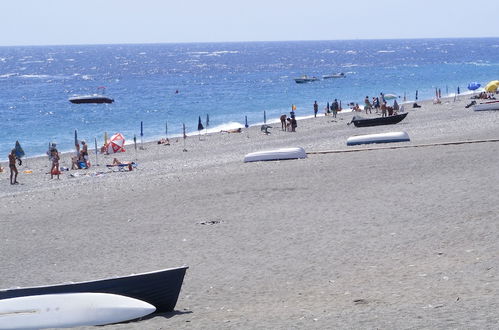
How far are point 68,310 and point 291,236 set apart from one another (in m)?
6.68

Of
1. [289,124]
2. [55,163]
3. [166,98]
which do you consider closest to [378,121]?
[289,124]

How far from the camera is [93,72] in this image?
141m

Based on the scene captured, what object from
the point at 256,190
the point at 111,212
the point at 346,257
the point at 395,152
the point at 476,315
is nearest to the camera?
the point at 476,315

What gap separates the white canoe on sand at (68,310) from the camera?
1161 centimetres

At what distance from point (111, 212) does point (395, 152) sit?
35.3ft

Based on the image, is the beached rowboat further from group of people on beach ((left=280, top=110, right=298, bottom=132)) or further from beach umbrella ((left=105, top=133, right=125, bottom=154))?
beach umbrella ((left=105, top=133, right=125, bottom=154))

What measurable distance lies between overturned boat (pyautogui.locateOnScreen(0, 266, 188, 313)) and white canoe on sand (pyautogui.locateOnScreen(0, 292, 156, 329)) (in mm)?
322

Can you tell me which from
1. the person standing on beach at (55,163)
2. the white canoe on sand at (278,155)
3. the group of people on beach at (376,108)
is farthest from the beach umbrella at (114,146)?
the group of people on beach at (376,108)

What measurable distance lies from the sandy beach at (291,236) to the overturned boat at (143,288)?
0.35 meters

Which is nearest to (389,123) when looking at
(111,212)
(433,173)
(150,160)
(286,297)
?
(150,160)

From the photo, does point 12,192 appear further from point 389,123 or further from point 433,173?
point 389,123

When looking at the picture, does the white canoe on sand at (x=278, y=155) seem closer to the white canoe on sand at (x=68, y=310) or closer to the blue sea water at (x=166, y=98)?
the white canoe on sand at (x=68, y=310)

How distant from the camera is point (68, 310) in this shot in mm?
11734

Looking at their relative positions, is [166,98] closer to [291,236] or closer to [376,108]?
[376,108]
